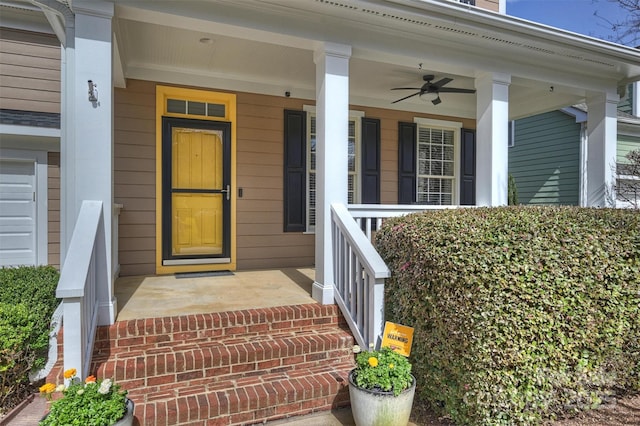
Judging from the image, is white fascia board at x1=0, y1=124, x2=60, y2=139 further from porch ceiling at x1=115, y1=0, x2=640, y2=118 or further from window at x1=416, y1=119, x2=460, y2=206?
window at x1=416, y1=119, x2=460, y2=206

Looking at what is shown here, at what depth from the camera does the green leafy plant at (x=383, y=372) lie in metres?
2.35

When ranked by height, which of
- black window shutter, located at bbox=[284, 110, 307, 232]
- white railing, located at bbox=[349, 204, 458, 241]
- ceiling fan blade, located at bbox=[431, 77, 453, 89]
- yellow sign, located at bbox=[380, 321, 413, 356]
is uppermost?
ceiling fan blade, located at bbox=[431, 77, 453, 89]

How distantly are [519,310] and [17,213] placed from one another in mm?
5047

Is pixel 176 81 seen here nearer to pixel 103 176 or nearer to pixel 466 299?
pixel 103 176

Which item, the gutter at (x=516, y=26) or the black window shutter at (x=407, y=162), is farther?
the black window shutter at (x=407, y=162)

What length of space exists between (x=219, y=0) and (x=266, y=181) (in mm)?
2484

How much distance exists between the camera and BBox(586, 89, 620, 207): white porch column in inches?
196

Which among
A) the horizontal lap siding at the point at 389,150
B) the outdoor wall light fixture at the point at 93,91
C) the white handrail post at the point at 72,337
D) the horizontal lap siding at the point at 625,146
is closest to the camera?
the white handrail post at the point at 72,337

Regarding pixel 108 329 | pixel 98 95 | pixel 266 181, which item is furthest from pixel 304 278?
pixel 98 95

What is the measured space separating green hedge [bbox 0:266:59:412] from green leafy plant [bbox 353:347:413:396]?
2.38m

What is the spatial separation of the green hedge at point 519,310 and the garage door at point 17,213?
411 cm

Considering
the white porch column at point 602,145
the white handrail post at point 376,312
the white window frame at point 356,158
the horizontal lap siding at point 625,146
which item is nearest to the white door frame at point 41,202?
the white window frame at point 356,158

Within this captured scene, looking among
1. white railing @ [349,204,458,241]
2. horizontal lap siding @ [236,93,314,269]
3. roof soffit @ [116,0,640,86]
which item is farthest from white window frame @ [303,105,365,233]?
roof soffit @ [116,0,640,86]

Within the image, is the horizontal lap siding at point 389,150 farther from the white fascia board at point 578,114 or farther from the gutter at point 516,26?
the white fascia board at point 578,114
